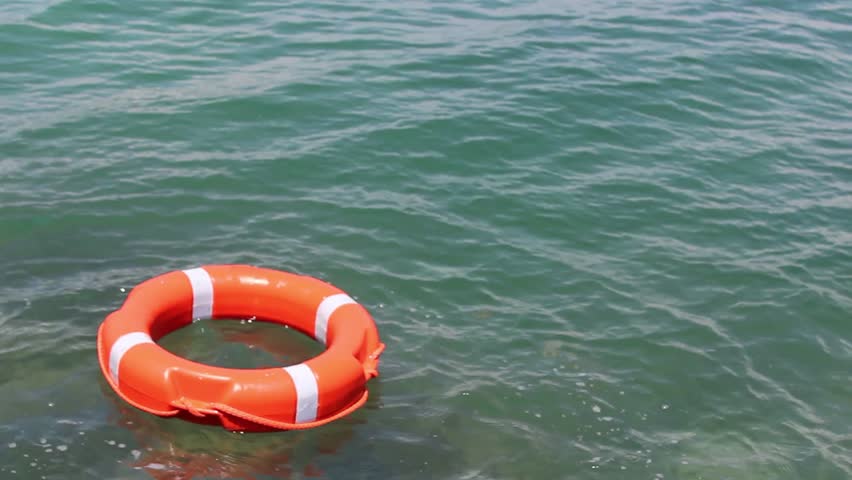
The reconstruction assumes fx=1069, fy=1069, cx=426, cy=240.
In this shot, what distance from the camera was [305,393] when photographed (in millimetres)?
5816

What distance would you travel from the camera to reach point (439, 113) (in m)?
10.3

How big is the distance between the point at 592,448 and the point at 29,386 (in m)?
3.25

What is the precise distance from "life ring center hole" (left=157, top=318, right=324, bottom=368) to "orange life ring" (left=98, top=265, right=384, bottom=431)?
0.08m

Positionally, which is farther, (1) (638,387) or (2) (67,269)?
(2) (67,269)

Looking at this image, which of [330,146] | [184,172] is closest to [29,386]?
[184,172]

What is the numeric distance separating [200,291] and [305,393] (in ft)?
4.28

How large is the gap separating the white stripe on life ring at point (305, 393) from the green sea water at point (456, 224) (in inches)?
5.7

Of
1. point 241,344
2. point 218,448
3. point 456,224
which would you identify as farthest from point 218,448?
point 456,224

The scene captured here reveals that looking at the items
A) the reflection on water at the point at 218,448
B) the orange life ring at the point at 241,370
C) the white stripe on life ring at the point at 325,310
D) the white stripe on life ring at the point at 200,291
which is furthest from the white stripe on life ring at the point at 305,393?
the white stripe on life ring at the point at 200,291

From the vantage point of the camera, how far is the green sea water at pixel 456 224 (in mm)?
6062

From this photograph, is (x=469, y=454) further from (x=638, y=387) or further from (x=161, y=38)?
(x=161, y=38)

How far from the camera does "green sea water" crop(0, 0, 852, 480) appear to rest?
606 cm

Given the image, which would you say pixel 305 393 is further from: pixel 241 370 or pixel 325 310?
pixel 325 310

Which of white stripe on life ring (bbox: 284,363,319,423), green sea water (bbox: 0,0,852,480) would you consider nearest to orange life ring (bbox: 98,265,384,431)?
white stripe on life ring (bbox: 284,363,319,423)
